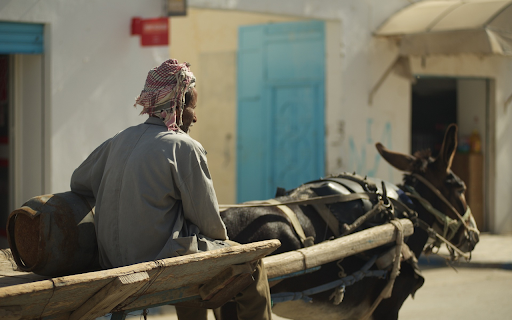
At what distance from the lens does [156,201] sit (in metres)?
2.54

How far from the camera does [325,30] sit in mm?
8062

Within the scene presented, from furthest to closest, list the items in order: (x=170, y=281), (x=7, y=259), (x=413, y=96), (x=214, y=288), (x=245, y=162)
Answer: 1. (x=413, y=96)
2. (x=245, y=162)
3. (x=7, y=259)
4. (x=214, y=288)
5. (x=170, y=281)

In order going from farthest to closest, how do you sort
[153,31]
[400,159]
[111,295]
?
1. [153,31]
2. [400,159]
3. [111,295]

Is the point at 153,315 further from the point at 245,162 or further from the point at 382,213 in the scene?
the point at 245,162

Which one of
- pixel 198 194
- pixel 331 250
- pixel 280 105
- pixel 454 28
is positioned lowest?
pixel 331 250

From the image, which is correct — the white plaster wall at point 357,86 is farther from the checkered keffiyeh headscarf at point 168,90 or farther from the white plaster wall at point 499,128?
the checkered keffiyeh headscarf at point 168,90

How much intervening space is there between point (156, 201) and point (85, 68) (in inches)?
144

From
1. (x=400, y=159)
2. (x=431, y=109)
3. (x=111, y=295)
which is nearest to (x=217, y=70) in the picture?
(x=431, y=109)

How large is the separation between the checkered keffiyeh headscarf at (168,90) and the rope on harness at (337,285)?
1103 mm

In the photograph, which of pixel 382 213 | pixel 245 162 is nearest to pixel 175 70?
pixel 382 213

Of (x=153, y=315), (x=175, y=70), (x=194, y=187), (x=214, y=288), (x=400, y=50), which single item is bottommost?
(x=153, y=315)

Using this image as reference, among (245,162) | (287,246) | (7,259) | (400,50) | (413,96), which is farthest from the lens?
(413,96)

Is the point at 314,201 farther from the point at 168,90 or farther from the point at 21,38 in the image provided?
the point at 21,38

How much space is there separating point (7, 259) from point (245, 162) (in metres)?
6.41
